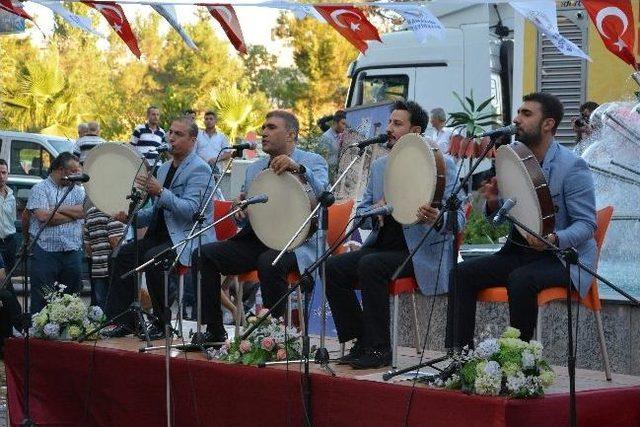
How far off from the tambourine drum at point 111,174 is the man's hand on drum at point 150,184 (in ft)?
0.74

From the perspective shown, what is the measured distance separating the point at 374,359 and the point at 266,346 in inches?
24.1

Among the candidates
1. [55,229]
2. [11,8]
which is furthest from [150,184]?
[55,229]

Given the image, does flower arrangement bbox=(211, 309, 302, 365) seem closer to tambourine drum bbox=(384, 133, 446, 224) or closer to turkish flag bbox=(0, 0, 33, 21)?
tambourine drum bbox=(384, 133, 446, 224)

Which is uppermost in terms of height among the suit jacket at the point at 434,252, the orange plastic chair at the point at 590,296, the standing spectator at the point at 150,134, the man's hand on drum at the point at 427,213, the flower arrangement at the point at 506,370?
the standing spectator at the point at 150,134

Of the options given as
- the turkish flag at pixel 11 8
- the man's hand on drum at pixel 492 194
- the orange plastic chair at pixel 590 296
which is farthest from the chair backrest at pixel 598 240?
the turkish flag at pixel 11 8

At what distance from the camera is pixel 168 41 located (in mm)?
55438

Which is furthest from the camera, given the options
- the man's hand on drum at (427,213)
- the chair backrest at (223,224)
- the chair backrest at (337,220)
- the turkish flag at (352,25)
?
the turkish flag at (352,25)

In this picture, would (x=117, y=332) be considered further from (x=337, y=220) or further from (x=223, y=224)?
(x=337, y=220)

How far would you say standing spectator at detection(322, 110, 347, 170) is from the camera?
15328 millimetres

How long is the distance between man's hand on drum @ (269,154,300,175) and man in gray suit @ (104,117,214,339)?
84 cm

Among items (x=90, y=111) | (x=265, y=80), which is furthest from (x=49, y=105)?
(x=265, y=80)

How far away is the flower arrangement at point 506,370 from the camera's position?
5.88 metres

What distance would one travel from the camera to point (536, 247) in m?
6.67

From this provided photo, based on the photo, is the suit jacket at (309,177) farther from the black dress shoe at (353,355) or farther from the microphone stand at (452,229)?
the microphone stand at (452,229)
